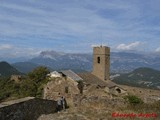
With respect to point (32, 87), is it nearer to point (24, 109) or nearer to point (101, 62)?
point (101, 62)

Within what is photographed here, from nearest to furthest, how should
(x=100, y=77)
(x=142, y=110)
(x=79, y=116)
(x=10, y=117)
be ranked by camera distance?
(x=10, y=117) < (x=79, y=116) < (x=142, y=110) < (x=100, y=77)

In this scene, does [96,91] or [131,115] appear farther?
[96,91]

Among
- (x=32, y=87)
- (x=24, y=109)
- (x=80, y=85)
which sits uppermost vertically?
(x=24, y=109)

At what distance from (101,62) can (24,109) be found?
41.0m

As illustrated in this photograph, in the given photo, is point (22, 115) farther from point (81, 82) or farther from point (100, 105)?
point (81, 82)

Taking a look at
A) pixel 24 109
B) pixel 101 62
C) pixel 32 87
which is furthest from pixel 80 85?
pixel 24 109

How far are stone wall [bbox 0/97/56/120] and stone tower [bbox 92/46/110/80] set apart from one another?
121ft

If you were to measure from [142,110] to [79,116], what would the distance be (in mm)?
3790

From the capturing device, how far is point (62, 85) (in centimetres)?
4228

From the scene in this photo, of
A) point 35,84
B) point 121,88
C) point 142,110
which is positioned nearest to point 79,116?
point 142,110

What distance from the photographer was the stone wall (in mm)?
13070

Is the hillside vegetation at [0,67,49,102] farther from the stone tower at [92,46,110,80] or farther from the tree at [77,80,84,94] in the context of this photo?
the stone tower at [92,46,110,80]

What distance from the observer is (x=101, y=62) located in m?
54.9

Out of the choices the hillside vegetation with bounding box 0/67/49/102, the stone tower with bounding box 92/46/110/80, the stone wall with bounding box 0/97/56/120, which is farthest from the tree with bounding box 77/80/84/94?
the stone wall with bounding box 0/97/56/120
